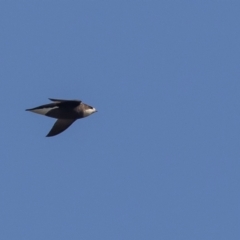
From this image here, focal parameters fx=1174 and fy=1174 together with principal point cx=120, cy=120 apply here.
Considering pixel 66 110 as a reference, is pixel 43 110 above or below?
below

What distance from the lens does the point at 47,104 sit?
1987 inches

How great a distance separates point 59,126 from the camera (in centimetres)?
5366

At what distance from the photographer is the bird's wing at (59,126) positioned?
2104 inches

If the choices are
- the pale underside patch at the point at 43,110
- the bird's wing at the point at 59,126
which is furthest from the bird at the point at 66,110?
the bird's wing at the point at 59,126

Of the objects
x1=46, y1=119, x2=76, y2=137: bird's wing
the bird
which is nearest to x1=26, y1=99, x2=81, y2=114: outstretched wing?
the bird

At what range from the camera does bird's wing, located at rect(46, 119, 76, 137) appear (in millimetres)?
53438

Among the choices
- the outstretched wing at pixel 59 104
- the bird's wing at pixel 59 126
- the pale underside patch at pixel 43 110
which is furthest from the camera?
the bird's wing at pixel 59 126

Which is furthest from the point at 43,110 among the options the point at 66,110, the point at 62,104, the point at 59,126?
the point at 59,126

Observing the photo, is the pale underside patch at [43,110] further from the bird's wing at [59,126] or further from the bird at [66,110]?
the bird's wing at [59,126]

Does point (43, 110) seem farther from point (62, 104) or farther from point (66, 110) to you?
point (66, 110)

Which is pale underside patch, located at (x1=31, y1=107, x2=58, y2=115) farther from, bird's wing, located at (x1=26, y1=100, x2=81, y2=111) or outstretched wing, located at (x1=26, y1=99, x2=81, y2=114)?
bird's wing, located at (x1=26, y1=100, x2=81, y2=111)

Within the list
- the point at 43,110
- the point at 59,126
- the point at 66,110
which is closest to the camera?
the point at 43,110

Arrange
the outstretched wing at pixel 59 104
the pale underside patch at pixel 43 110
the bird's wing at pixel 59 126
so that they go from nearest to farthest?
1. the outstretched wing at pixel 59 104
2. the pale underside patch at pixel 43 110
3. the bird's wing at pixel 59 126

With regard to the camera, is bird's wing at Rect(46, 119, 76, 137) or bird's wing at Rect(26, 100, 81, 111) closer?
bird's wing at Rect(26, 100, 81, 111)
